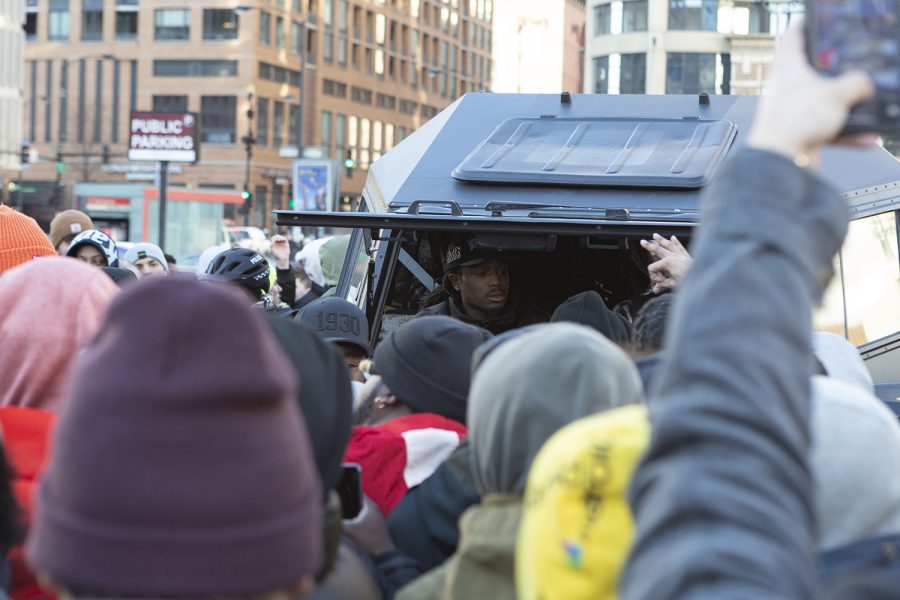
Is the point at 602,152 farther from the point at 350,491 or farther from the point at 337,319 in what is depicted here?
the point at 350,491

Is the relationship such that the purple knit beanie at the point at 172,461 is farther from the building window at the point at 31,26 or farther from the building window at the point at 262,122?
the building window at the point at 31,26

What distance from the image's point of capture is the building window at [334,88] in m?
104

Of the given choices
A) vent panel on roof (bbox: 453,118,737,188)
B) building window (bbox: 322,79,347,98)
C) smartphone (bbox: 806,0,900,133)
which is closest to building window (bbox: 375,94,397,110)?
building window (bbox: 322,79,347,98)

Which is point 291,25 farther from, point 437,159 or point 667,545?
point 667,545

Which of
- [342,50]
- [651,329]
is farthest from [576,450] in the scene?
[342,50]

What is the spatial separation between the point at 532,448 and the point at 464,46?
129662mm

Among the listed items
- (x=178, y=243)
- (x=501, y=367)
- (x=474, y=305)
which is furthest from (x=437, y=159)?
(x=178, y=243)

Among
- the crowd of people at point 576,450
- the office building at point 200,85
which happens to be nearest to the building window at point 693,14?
the office building at point 200,85

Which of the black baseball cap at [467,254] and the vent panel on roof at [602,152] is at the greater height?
the vent panel on roof at [602,152]

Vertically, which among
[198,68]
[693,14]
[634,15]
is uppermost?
[634,15]

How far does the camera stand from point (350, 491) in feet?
11.3

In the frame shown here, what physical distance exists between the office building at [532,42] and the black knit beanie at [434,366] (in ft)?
469

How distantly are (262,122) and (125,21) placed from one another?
12.7 meters

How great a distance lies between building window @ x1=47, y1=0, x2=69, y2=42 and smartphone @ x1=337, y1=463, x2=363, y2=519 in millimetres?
104115
